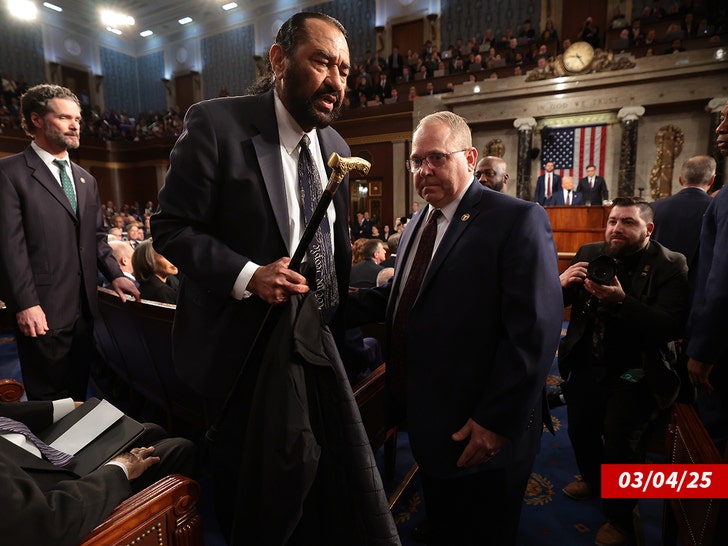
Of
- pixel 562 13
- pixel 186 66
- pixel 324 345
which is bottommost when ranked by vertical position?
pixel 324 345

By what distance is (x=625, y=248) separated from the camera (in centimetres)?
191

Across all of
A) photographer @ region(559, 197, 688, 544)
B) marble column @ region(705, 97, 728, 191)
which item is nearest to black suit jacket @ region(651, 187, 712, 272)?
photographer @ region(559, 197, 688, 544)

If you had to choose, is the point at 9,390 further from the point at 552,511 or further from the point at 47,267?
the point at 552,511

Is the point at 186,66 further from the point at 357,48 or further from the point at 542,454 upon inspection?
the point at 542,454

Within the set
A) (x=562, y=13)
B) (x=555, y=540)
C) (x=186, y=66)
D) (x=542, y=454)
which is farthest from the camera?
(x=186, y=66)

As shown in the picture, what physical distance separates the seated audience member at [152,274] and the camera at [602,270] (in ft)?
7.48

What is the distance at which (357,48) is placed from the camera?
49.2 ft

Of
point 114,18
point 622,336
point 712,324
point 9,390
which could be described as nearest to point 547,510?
point 622,336

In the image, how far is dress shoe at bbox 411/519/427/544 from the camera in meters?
1.87

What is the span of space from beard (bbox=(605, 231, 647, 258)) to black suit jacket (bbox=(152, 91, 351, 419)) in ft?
5.11

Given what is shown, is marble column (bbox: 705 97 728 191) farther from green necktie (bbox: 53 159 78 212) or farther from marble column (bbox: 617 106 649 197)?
green necktie (bbox: 53 159 78 212)

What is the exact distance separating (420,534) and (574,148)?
405 inches

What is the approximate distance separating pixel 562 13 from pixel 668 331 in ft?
43.4

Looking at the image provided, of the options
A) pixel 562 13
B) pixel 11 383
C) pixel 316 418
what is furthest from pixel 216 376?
pixel 562 13
